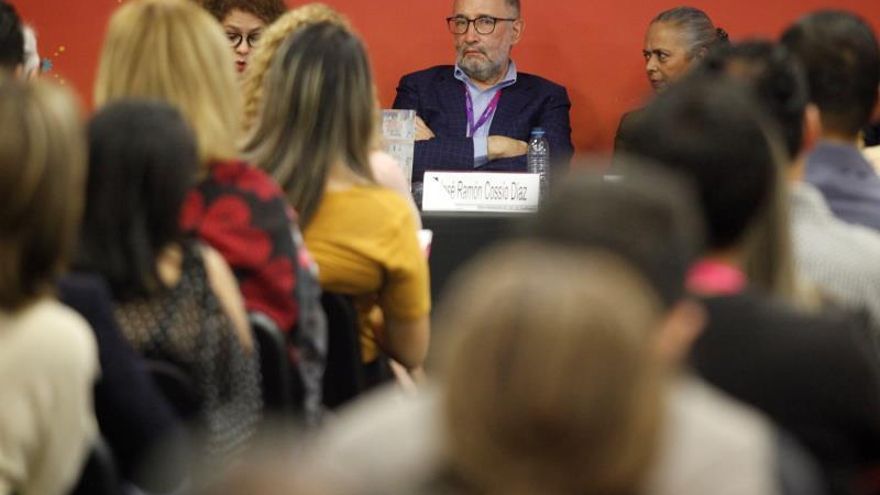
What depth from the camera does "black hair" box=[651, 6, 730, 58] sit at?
547cm

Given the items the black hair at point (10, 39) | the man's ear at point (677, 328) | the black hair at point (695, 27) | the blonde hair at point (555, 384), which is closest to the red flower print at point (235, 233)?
the black hair at point (10, 39)

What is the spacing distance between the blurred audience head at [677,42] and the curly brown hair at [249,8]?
1333 mm

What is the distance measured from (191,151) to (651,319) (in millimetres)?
1165

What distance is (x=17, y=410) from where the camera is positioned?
1.88 metres

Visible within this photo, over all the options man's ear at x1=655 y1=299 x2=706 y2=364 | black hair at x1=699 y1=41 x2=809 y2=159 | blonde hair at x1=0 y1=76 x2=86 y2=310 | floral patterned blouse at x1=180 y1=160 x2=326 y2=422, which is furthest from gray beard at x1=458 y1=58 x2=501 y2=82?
man's ear at x1=655 y1=299 x2=706 y2=364

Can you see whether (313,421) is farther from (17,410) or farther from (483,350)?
(483,350)

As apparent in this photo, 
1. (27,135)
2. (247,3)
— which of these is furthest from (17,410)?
(247,3)

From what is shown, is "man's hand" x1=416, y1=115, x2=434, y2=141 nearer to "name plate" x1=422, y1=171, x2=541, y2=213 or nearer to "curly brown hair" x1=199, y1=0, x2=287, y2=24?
"curly brown hair" x1=199, y1=0, x2=287, y2=24

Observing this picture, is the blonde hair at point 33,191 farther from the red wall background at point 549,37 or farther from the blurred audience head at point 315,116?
the red wall background at point 549,37

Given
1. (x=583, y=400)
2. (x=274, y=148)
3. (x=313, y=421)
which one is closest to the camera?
(x=583, y=400)

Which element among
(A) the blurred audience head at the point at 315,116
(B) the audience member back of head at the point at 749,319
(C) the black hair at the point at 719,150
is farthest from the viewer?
(A) the blurred audience head at the point at 315,116

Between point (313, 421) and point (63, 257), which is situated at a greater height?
point (63, 257)

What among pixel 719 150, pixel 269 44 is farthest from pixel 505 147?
pixel 719 150

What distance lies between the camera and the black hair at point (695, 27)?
5.47 m
